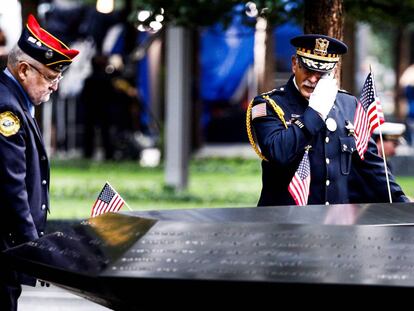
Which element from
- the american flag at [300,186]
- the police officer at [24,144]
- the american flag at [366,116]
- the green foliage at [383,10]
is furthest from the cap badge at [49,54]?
the green foliage at [383,10]

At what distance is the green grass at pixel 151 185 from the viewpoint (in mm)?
15828

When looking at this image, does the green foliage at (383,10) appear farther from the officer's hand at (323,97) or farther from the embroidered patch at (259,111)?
the officer's hand at (323,97)

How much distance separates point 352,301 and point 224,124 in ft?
104

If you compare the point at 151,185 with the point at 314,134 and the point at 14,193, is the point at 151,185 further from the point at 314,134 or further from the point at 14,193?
the point at 14,193

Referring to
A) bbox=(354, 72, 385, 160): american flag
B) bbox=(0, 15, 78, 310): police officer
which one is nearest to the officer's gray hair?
bbox=(0, 15, 78, 310): police officer

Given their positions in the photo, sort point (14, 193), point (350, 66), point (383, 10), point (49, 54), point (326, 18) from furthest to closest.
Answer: point (350, 66) < point (383, 10) < point (326, 18) < point (49, 54) < point (14, 193)

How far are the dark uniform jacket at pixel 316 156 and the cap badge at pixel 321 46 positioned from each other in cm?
25

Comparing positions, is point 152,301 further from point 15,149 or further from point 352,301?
point 15,149

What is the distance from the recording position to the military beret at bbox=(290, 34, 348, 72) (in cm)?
664

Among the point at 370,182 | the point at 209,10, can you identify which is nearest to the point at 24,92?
the point at 370,182

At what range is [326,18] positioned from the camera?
8984mm

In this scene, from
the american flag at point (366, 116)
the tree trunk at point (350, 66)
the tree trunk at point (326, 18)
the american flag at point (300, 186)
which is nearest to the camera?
the american flag at point (300, 186)

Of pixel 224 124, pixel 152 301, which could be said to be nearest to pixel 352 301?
pixel 152 301

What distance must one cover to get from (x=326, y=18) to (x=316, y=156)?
8.04ft
